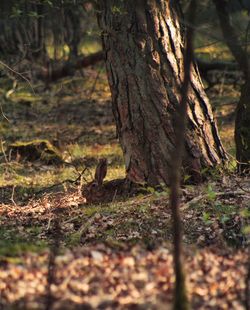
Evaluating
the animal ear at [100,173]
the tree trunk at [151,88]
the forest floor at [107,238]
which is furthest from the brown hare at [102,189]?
the tree trunk at [151,88]

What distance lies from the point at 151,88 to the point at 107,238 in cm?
236

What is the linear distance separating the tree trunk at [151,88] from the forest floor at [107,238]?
0.40 meters

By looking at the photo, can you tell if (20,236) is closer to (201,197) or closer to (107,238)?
(107,238)

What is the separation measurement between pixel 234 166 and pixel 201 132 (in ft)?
2.43

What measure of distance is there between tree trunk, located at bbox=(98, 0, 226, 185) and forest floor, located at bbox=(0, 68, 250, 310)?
0.40 metres

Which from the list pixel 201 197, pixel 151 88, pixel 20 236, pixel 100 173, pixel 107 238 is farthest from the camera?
pixel 100 173

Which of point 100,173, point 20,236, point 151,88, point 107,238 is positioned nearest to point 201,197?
point 107,238

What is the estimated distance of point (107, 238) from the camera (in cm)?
757

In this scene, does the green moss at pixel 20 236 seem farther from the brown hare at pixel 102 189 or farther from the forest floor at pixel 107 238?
the brown hare at pixel 102 189

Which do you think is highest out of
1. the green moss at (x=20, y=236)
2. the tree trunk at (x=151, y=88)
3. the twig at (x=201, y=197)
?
the tree trunk at (x=151, y=88)

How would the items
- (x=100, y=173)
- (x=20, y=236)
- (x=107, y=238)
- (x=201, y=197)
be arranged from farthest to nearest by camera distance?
(x=100, y=173) < (x=201, y=197) < (x=20, y=236) < (x=107, y=238)

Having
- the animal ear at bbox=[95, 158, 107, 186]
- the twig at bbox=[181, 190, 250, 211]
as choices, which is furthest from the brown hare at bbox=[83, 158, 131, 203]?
the twig at bbox=[181, 190, 250, 211]

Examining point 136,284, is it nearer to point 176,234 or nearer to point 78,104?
point 176,234

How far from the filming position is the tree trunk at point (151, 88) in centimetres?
904
